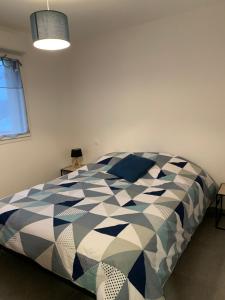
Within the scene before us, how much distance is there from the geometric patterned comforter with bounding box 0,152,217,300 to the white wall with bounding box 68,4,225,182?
583 mm

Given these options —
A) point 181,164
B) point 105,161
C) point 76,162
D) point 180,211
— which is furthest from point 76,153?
point 180,211

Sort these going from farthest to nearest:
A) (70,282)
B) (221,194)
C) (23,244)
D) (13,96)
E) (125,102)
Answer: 1. (125,102)
2. (13,96)
3. (221,194)
4. (23,244)
5. (70,282)

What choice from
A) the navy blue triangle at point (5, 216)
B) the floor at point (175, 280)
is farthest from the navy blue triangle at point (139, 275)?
the navy blue triangle at point (5, 216)

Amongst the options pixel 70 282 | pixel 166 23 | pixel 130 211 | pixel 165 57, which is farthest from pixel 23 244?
pixel 166 23

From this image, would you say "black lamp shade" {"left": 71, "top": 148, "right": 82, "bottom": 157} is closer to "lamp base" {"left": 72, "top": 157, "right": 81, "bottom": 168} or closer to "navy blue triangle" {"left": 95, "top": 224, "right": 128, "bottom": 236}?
"lamp base" {"left": 72, "top": 157, "right": 81, "bottom": 168}

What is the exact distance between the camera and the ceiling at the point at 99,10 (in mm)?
2387

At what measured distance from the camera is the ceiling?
2387 mm

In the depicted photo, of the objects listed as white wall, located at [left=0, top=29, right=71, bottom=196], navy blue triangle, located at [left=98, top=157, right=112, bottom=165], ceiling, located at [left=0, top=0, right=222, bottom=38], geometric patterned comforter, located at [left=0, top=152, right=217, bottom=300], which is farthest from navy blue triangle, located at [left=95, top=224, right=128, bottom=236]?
ceiling, located at [left=0, top=0, right=222, bottom=38]

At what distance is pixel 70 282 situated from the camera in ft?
5.15

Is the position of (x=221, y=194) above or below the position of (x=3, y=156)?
below

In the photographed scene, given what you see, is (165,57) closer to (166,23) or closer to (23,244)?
Result: (166,23)

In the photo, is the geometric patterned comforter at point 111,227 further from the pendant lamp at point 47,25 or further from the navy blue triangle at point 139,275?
the pendant lamp at point 47,25

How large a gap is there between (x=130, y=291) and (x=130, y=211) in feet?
2.14

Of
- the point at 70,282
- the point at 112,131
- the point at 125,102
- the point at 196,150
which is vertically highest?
the point at 125,102
